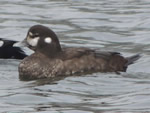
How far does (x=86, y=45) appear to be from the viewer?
14117mm

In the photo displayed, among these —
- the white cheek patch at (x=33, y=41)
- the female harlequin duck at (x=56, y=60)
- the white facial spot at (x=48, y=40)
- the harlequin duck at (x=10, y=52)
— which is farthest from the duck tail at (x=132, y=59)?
the harlequin duck at (x=10, y=52)

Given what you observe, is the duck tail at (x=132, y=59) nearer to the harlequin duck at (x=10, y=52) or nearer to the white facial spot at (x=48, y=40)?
the white facial spot at (x=48, y=40)

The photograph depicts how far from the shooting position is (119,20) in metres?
16.5

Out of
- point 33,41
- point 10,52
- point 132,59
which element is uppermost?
point 33,41

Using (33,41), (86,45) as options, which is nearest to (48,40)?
(33,41)

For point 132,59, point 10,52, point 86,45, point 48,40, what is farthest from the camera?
point 86,45

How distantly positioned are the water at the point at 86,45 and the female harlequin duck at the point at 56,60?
226 mm

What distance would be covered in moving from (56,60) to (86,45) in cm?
268

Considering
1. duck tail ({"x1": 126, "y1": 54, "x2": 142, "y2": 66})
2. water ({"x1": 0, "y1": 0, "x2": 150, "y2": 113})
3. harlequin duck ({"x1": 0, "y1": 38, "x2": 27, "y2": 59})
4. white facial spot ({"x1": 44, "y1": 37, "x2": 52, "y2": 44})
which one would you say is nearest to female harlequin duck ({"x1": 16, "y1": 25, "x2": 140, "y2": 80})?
white facial spot ({"x1": 44, "y1": 37, "x2": 52, "y2": 44})

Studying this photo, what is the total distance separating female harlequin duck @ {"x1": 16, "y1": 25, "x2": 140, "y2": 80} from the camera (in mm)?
11430

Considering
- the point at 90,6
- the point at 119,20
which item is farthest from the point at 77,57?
the point at 90,6

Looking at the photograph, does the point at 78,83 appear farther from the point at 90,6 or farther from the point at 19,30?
the point at 90,6

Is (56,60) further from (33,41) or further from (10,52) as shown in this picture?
(10,52)

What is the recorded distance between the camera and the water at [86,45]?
9.11 m
